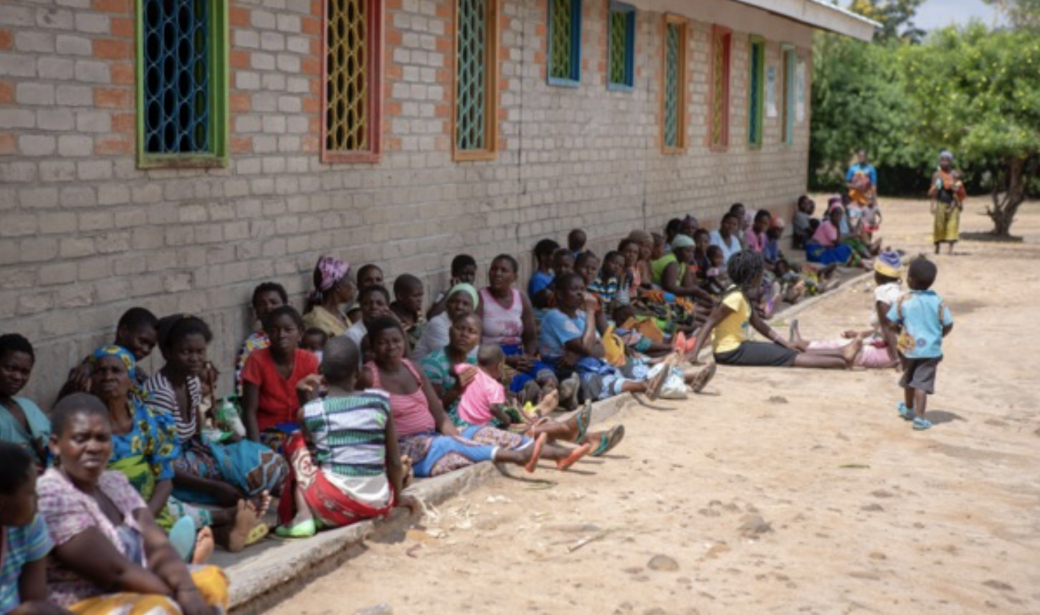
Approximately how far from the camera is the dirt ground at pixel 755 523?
572cm

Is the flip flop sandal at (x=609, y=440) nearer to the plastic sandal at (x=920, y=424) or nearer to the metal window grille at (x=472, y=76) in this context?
the plastic sandal at (x=920, y=424)

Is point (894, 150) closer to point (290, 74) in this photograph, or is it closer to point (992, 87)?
point (992, 87)

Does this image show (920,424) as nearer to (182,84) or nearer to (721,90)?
(182,84)

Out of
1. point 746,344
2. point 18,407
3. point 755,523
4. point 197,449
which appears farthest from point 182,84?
point 746,344

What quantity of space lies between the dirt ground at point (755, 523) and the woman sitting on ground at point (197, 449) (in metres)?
0.62

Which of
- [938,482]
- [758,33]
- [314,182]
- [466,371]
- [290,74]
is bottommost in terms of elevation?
[938,482]

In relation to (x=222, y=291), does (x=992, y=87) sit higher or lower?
higher

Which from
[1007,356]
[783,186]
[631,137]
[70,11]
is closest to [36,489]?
[70,11]

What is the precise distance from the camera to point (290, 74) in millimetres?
8664

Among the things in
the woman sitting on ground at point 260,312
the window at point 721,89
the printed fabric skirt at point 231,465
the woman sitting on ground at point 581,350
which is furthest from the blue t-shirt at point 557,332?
the window at point 721,89

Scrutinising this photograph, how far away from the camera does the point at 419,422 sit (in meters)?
7.27

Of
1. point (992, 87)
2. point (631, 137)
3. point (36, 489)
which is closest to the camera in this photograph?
point (36, 489)

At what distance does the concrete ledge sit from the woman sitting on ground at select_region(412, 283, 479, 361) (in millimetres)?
1794

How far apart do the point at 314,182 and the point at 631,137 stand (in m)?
6.57
